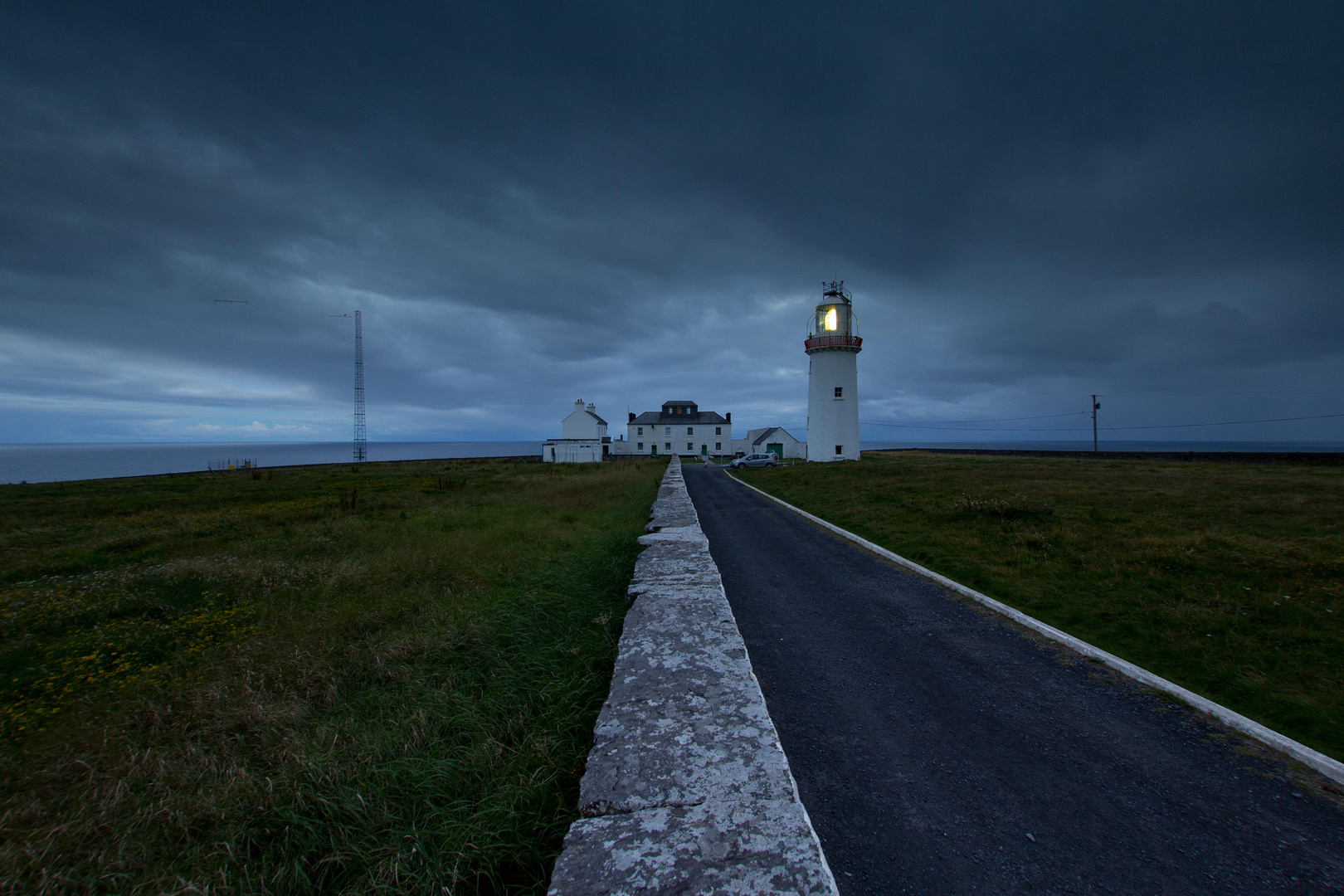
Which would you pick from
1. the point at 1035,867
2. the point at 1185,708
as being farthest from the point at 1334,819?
the point at 1035,867

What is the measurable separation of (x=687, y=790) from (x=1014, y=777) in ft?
7.22

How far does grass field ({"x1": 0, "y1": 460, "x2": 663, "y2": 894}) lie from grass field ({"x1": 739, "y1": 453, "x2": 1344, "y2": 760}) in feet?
18.0

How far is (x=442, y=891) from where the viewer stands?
209 cm

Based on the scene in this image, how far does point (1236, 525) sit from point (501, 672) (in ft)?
51.2

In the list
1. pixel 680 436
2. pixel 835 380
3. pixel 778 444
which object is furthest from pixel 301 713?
pixel 680 436

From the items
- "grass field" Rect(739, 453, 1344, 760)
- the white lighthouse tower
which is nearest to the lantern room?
the white lighthouse tower

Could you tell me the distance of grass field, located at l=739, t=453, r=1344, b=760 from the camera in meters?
4.38

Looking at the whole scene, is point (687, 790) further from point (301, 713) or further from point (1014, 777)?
point (301, 713)

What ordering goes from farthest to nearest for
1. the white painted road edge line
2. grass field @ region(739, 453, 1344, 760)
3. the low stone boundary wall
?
grass field @ region(739, 453, 1344, 760), the white painted road edge line, the low stone boundary wall

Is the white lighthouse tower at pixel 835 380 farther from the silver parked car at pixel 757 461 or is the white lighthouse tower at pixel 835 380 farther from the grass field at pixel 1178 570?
the grass field at pixel 1178 570

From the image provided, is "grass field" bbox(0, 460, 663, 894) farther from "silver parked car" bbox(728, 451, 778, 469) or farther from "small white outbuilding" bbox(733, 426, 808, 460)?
"small white outbuilding" bbox(733, 426, 808, 460)

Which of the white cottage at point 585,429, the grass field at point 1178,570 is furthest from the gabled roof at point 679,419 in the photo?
the grass field at point 1178,570

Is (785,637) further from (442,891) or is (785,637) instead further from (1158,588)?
(1158,588)

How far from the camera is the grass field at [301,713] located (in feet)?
7.72
